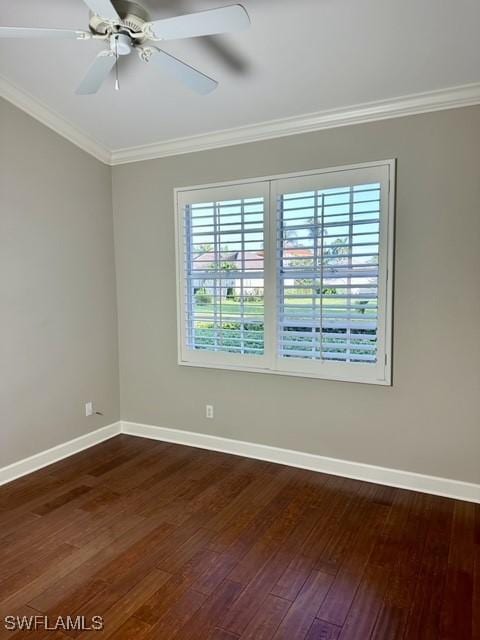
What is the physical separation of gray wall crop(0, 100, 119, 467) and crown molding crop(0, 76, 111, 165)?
0.05 meters

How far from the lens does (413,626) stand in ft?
5.91

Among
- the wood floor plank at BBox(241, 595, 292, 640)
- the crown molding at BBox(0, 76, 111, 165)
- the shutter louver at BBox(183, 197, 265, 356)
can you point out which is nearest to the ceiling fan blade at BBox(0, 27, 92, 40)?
the crown molding at BBox(0, 76, 111, 165)

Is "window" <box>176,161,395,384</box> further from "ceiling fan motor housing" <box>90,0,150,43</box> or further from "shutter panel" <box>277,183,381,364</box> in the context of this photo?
"ceiling fan motor housing" <box>90,0,150,43</box>

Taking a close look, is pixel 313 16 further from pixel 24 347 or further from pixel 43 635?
pixel 43 635

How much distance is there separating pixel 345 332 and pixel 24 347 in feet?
7.79

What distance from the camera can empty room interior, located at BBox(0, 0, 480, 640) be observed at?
2033 millimetres

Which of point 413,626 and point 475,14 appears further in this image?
point 475,14

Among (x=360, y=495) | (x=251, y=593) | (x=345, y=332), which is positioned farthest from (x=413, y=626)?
(x=345, y=332)

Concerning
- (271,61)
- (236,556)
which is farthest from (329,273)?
(236,556)

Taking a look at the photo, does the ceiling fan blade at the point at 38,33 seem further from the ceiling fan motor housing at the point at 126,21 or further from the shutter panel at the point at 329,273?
the shutter panel at the point at 329,273

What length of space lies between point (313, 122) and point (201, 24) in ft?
4.90

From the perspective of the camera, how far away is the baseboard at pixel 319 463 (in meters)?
2.86

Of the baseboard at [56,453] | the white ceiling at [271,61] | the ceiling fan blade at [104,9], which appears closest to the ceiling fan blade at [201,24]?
the ceiling fan blade at [104,9]

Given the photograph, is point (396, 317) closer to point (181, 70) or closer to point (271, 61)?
point (271, 61)
